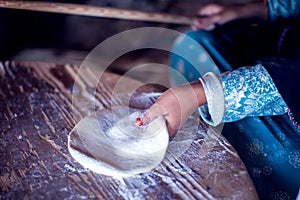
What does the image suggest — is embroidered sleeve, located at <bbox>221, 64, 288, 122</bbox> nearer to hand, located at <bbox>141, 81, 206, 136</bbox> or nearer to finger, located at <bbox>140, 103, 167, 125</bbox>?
hand, located at <bbox>141, 81, 206, 136</bbox>

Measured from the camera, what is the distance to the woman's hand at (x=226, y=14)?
166 cm

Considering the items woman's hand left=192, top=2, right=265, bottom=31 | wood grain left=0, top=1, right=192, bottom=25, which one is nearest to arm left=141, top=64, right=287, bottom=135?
woman's hand left=192, top=2, right=265, bottom=31

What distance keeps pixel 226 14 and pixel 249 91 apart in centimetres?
74

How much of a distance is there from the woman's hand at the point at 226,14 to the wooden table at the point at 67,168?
27.5 inches

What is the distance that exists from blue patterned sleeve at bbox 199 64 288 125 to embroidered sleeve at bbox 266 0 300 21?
64cm

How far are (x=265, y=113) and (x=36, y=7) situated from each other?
54.9 inches

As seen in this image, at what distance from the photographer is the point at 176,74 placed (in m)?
1.68

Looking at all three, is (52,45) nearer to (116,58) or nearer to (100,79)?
(116,58)

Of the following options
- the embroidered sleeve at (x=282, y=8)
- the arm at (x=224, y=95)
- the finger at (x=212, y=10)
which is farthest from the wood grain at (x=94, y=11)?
the arm at (x=224, y=95)

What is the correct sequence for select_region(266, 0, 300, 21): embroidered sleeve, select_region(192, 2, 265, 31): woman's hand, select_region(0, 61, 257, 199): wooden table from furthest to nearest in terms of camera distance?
1. select_region(192, 2, 265, 31): woman's hand
2. select_region(266, 0, 300, 21): embroidered sleeve
3. select_region(0, 61, 257, 199): wooden table

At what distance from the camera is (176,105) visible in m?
1.04

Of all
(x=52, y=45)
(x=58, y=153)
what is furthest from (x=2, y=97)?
(x=52, y=45)

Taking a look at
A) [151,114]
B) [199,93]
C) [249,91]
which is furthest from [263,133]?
[151,114]

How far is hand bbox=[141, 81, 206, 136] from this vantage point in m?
1.01
